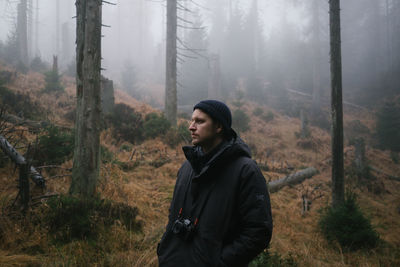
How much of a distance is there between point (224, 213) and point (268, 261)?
6.44 feet

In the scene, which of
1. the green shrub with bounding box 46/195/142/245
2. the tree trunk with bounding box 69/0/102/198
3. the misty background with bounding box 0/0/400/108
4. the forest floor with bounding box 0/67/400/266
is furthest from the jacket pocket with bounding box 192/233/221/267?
the misty background with bounding box 0/0/400/108

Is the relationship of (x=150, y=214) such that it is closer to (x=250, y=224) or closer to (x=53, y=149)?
(x=53, y=149)

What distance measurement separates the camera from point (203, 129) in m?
1.97

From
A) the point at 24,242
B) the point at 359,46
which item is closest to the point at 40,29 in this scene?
the point at 359,46

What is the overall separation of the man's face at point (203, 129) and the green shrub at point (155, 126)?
316 inches

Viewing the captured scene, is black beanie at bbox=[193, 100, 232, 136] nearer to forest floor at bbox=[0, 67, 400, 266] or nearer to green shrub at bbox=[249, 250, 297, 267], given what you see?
green shrub at bbox=[249, 250, 297, 267]

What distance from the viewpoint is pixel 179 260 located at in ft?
5.79

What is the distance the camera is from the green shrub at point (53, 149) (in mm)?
5500

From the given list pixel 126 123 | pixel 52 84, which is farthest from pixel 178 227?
pixel 52 84

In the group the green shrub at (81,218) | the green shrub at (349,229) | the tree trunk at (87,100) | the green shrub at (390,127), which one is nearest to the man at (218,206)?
the green shrub at (81,218)

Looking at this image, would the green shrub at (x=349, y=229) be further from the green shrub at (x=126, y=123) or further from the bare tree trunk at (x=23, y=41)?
the bare tree trunk at (x=23, y=41)

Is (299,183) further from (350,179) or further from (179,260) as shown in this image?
(179,260)

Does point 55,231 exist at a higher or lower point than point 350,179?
higher

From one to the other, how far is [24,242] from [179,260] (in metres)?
2.62
